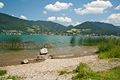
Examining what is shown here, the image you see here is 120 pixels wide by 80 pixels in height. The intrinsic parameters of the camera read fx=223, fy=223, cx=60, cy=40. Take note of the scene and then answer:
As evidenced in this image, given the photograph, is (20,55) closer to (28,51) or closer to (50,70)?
(28,51)

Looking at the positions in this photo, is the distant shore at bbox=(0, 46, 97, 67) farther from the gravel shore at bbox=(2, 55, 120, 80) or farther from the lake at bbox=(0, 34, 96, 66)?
the gravel shore at bbox=(2, 55, 120, 80)

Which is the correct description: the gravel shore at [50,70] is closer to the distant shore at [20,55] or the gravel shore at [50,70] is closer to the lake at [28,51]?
the distant shore at [20,55]

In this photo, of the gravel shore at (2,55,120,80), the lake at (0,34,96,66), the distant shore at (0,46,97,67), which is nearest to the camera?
the gravel shore at (2,55,120,80)

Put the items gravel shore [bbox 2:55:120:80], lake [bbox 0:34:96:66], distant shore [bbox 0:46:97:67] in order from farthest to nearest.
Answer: lake [bbox 0:34:96:66], distant shore [bbox 0:46:97:67], gravel shore [bbox 2:55:120:80]

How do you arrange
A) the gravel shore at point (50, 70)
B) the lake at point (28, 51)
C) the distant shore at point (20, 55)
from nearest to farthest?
the gravel shore at point (50, 70)
the distant shore at point (20, 55)
the lake at point (28, 51)

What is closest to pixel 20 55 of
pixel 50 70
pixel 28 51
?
pixel 28 51

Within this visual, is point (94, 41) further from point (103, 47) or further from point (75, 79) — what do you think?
point (75, 79)

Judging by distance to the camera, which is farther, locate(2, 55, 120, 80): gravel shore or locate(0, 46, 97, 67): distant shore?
locate(0, 46, 97, 67): distant shore

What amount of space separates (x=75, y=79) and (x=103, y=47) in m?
28.5

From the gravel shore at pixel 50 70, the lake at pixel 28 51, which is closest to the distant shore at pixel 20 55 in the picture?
the lake at pixel 28 51

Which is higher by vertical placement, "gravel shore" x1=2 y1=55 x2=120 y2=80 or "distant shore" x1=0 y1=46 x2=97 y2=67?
"gravel shore" x1=2 y1=55 x2=120 y2=80

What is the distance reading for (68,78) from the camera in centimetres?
1722

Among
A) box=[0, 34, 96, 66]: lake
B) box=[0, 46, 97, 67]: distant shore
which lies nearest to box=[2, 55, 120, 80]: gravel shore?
box=[0, 46, 97, 67]: distant shore

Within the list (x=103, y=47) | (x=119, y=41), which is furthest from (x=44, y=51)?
(x=119, y=41)
